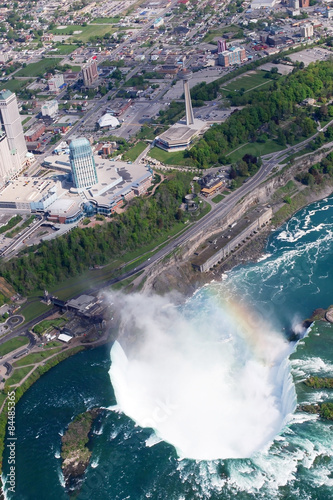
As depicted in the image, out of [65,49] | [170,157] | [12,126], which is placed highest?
[12,126]

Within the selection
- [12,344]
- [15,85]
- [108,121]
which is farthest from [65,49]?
[12,344]

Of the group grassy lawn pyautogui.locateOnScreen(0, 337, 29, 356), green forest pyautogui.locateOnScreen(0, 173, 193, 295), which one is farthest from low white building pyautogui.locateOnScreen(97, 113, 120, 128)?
grassy lawn pyautogui.locateOnScreen(0, 337, 29, 356)

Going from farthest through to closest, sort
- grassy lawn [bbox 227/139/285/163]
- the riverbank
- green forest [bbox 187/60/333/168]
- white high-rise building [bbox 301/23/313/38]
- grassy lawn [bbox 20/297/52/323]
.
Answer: white high-rise building [bbox 301/23/313/38] → green forest [bbox 187/60/333/168] → grassy lawn [bbox 227/139/285/163] → the riverbank → grassy lawn [bbox 20/297/52/323]

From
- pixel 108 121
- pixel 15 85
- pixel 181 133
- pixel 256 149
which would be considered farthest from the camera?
pixel 15 85

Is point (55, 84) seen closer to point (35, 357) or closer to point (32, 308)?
point (32, 308)

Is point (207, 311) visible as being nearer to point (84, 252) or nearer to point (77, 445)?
point (84, 252)

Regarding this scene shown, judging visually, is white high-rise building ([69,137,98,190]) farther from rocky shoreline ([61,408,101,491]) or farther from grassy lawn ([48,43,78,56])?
grassy lawn ([48,43,78,56])

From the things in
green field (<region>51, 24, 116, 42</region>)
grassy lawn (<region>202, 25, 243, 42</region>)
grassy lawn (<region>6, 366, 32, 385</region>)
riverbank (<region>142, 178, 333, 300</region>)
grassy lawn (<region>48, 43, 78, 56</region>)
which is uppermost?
green field (<region>51, 24, 116, 42</region>)

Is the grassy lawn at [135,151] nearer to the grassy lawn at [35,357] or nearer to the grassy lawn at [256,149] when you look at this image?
the grassy lawn at [256,149]
